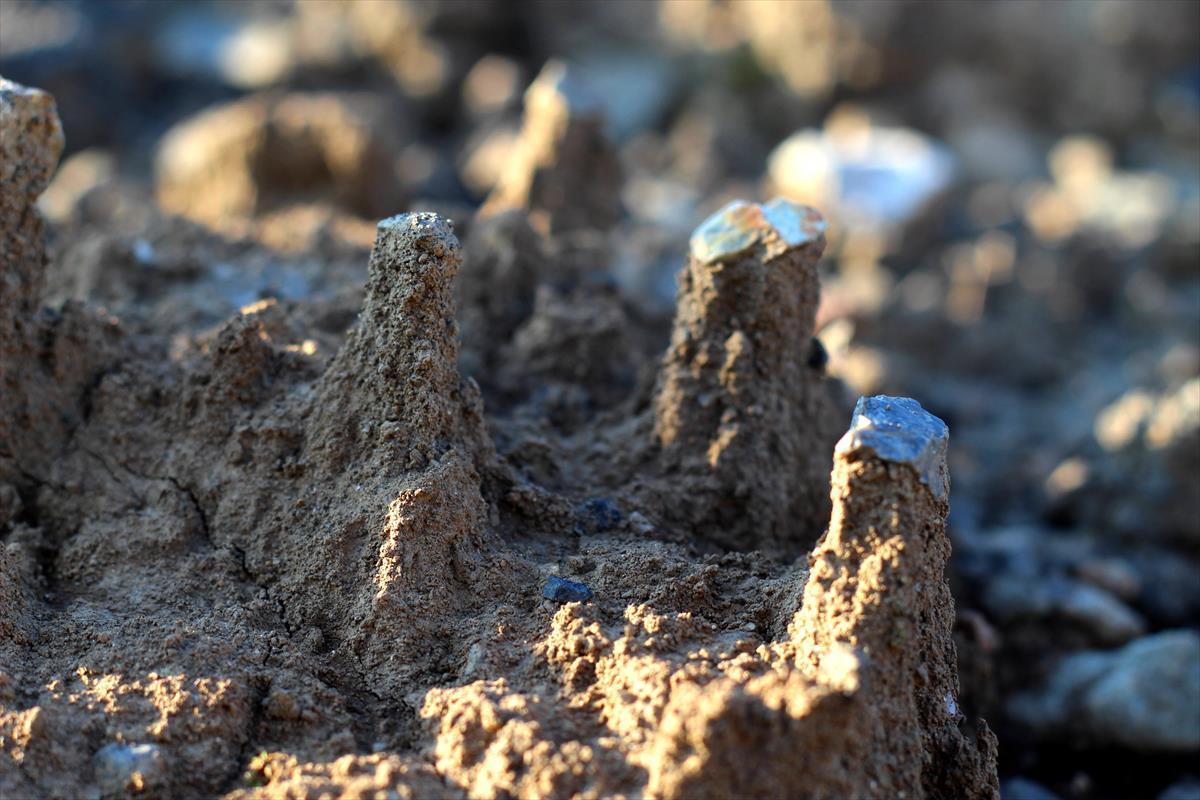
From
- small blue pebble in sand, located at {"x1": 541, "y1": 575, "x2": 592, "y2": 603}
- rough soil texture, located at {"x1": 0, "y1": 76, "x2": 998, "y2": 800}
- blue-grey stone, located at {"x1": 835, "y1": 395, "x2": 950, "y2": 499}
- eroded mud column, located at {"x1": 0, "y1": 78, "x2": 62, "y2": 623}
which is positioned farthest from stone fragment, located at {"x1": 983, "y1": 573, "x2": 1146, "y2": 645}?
eroded mud column, located at {"x1": 0, "y1": 78, "x2": 62, "y2": 623}

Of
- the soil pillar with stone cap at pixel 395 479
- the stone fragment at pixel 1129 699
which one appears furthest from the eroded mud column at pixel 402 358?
the stone fragment at pixel 1129 699

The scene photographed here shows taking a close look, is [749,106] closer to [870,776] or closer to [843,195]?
[843,195]

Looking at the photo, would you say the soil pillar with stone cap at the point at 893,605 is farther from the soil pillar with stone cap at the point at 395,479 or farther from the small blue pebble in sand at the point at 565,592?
the soil pillar with stone cap at the point at 395,479

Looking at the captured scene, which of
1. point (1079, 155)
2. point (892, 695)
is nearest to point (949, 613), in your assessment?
point (892, 695)

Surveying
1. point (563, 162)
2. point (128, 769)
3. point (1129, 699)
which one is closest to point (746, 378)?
point (1129, 699)

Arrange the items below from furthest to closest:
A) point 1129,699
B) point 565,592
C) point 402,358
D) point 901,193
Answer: point 901,193 → point 1129,699 → point 402,358 → point 565,592

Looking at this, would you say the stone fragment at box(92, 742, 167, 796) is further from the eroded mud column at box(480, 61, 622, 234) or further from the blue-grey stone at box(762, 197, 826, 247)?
the eroded mud column at box(480, 61, 622, 234)

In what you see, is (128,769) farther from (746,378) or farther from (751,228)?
(751,228)

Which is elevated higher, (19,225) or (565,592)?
(19,225)
